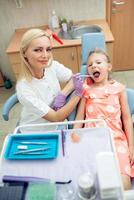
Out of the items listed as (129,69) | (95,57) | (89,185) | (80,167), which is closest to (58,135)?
(80,167)

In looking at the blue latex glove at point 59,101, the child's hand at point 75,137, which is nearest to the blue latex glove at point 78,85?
the blue latex glove at point 59,101

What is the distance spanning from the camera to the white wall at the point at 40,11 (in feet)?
8.70

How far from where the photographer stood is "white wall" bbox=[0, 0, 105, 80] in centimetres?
265

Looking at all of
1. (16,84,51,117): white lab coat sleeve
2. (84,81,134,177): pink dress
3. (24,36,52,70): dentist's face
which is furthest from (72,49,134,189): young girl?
(24,36,52,70): dentist's face

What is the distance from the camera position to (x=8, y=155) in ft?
3.14

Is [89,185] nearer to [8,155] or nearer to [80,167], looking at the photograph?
[80,167]

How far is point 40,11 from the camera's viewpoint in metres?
2.70

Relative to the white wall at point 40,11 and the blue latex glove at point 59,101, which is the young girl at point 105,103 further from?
the white wall at point 40,11

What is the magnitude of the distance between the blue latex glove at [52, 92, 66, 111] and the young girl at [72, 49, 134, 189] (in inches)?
5.4

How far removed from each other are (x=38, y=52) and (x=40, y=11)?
161 centimetres

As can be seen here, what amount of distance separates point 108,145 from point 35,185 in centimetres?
37

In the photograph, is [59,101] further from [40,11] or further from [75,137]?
[40,11]

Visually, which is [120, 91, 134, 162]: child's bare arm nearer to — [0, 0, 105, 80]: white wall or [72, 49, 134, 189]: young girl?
[72, 49, 134, 189]: young girl

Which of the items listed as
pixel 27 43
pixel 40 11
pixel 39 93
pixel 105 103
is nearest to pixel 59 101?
pixel 39 93
